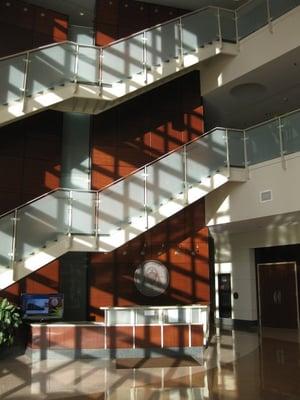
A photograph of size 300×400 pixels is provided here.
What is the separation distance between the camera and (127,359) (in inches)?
427

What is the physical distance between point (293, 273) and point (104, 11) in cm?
1121

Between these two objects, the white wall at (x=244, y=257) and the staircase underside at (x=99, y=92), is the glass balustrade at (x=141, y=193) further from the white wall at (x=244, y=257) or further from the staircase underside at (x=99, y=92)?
the white wall at (x=244, y=257)

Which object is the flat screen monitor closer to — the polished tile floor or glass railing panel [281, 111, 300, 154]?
the polished tile floor

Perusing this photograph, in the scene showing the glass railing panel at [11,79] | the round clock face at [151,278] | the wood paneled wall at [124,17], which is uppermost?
the wood paneled wall at [124,17]

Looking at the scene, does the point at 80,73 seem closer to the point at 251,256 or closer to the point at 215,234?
the point at 215,234

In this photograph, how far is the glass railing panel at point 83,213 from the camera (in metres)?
11.0

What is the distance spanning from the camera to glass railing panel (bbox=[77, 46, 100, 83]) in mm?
12320

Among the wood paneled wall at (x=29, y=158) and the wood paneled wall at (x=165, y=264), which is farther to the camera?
the wood paneled wall at (x=165, y=264)

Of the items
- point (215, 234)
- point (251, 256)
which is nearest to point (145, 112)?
point (215, 234)

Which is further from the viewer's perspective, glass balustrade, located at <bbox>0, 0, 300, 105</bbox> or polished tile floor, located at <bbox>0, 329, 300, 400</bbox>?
glass balustrade, located at <bbox>0, 0, 300, 105</bbox>

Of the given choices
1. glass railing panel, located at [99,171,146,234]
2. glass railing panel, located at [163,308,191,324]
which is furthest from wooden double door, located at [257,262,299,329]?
glass railing panel, located at [99,171,146,234]

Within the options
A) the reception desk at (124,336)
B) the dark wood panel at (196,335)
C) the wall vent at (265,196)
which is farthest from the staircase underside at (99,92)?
the dark wood panel at (196,335)

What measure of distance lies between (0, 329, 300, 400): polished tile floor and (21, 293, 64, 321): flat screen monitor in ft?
4.44

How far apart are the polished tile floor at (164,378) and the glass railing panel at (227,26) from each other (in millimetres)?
9352
